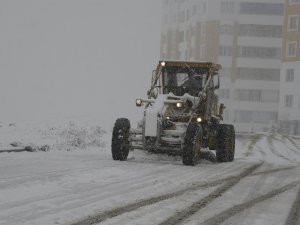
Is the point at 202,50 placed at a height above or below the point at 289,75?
above

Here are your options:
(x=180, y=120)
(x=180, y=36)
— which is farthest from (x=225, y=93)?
(x=180, y=120)

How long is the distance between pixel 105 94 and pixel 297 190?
120 metres

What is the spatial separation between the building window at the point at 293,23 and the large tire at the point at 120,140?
138 ft

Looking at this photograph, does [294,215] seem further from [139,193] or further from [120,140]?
[120,140]

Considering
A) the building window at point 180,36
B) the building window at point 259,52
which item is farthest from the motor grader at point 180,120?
the building window at point 180,36

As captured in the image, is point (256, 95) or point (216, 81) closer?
point (216, 81)

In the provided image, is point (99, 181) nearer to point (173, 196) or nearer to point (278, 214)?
point (173, 196)

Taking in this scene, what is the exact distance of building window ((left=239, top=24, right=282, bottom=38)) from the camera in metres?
64.8

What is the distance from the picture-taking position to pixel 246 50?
64688mm

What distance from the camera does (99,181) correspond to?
927cm

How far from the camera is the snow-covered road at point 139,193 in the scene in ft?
21.2

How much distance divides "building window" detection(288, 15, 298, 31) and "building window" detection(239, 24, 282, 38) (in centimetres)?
1214

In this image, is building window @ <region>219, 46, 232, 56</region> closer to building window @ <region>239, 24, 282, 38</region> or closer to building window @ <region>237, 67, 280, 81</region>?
building window @ <region>237, 67, 280, 81</region>

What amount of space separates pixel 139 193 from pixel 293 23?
47.4 metres
